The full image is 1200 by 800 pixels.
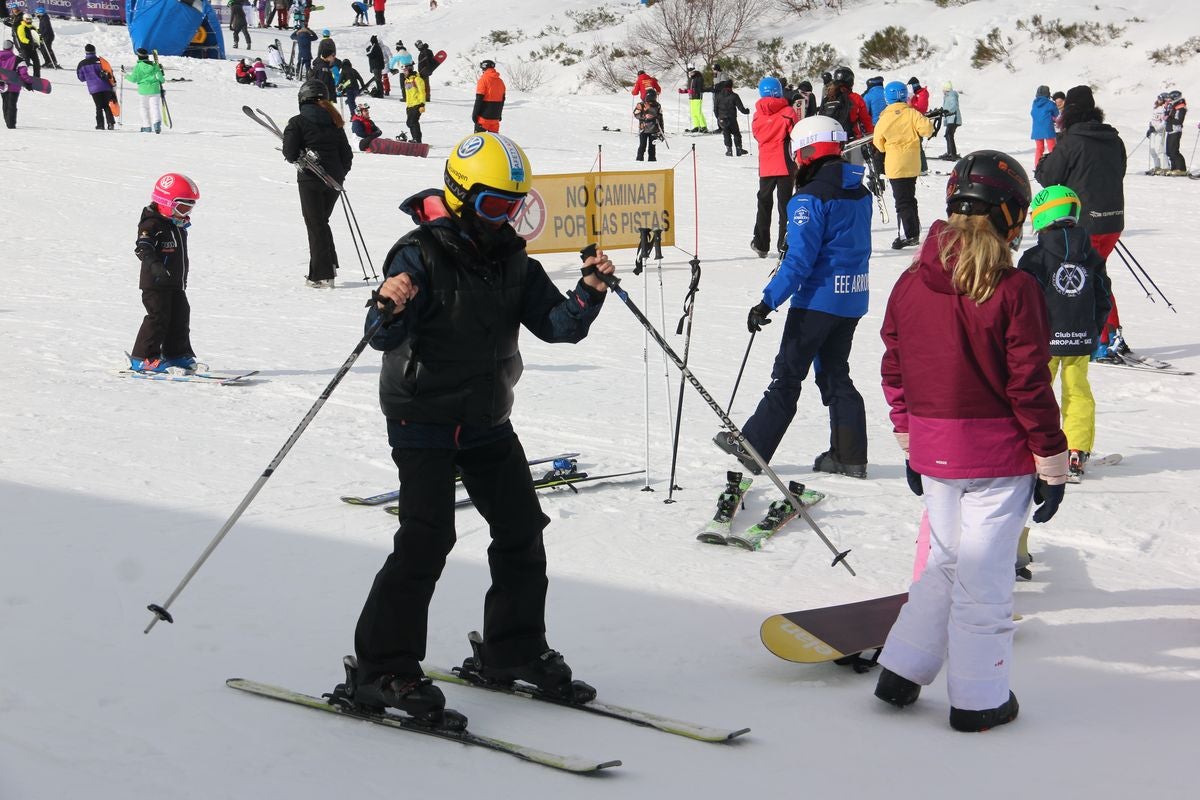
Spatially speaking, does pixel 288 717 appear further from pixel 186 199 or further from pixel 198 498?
pixel 186 199

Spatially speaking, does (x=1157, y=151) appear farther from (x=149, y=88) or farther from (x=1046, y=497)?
(x=1046, y=497)

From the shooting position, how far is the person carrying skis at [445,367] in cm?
374

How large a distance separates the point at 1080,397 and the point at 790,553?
Result: 83.2 inches

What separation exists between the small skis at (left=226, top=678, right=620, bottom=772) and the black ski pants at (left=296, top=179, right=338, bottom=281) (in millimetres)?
8045

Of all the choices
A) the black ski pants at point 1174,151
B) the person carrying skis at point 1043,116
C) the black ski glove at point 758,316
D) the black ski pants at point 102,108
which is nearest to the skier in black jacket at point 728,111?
the person carrying skis at point 1043,116

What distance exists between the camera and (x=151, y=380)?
869 cm

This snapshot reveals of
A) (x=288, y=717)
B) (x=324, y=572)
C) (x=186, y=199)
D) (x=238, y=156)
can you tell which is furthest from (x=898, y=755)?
(x=238, y=156)

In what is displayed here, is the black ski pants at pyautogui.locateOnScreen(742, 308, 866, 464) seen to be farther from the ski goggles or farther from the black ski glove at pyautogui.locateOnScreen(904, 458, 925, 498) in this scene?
the ski goggles

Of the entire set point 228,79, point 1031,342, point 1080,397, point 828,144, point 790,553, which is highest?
point 228,79

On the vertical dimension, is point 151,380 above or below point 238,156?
below

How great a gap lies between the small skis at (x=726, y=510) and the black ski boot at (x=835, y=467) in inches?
27.7

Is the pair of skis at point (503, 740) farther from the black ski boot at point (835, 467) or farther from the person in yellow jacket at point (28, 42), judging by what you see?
the person in yellow jacket at point (28, 42)

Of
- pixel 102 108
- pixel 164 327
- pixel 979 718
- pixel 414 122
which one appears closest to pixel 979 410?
pixel 979 718

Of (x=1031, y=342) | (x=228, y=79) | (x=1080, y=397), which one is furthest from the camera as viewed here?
(x=228, y=79)
